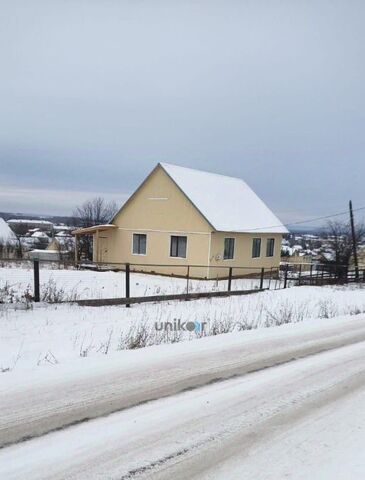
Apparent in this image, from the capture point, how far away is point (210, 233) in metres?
25.6

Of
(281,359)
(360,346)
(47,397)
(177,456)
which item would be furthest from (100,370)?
(360,346)

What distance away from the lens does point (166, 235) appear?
90.7 feet

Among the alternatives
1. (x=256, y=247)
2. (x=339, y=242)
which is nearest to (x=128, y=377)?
(x=256, y=247)

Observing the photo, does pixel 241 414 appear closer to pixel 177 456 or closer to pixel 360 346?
pixel 177 456

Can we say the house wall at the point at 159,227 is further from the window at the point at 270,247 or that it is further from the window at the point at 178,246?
the window at the point at 270,247

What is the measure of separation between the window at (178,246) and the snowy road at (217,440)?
2221 centimetres

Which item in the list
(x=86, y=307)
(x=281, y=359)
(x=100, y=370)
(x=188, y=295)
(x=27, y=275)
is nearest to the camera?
(x=100, y=370)

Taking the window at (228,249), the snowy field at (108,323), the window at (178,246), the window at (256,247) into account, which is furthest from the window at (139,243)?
the snowy field at (108,323)

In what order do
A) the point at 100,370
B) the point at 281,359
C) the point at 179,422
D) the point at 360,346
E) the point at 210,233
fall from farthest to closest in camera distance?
the point at 210,233, the point at 360,346, the point at 281,359, the point at 100,370, the point at 179,422

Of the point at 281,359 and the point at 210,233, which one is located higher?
the point at 210,233

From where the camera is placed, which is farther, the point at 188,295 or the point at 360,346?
the point at 188,295

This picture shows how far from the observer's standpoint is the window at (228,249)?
27172 millimetres

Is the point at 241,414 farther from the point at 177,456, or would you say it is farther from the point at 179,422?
the point at 177,456

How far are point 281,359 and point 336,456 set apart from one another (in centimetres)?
268
